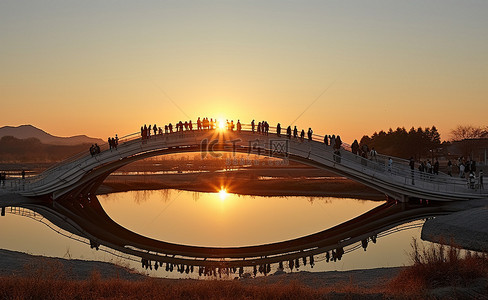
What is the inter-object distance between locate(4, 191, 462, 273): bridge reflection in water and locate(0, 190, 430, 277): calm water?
820 millimetres

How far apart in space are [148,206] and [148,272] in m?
21.4

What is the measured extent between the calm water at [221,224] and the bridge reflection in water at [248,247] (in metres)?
0.82

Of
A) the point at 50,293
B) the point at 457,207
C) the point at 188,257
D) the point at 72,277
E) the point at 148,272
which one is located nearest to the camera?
the point at 50,293

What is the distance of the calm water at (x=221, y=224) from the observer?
2100 centimetres

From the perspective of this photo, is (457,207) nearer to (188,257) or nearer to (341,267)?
(341,267)

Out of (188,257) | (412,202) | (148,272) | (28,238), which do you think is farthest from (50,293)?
(412,202)

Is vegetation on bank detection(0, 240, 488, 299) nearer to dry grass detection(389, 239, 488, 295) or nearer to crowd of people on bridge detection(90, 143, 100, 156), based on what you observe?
dry grass detection(389, 239, 488, 295)

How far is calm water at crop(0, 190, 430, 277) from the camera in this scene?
21.0 metres

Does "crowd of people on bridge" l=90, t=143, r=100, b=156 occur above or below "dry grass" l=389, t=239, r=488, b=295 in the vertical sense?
above

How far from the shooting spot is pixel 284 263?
20.2 meters

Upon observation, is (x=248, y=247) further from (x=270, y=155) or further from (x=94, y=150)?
(x=94, y=150)

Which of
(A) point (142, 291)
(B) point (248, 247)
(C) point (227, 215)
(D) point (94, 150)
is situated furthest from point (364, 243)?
(D) point (94, 150)

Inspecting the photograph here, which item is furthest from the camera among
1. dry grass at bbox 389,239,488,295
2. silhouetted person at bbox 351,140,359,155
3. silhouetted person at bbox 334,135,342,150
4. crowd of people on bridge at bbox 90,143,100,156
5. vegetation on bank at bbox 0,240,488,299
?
crowd of people on bridge at bbox 90,143,100,156

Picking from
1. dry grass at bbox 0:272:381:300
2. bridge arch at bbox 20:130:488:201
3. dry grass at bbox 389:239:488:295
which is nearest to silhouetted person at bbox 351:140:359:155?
bridge arch at bbox 20:130:488:201
